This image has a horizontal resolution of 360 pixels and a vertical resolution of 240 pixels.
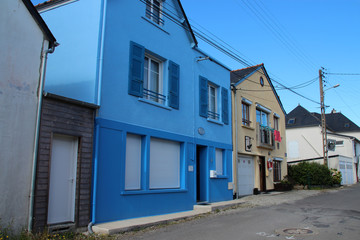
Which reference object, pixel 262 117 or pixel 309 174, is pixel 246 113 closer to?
pixel 262 117

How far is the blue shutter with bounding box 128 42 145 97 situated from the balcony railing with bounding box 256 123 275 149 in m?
10.4

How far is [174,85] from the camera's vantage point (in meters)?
11.5

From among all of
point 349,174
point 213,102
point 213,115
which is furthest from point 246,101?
point 349,174

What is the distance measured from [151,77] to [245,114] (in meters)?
8.41

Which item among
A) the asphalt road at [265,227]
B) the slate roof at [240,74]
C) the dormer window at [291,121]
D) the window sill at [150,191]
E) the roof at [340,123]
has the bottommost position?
the asphalt road at [265,227]

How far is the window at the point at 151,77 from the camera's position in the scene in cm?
975

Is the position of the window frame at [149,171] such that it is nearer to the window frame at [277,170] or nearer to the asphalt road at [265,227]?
the asphalt road at [265,227]

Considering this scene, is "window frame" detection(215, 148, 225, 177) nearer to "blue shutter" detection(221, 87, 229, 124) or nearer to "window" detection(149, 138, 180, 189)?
"blue shutter" detection(221, 87, 229, 124)

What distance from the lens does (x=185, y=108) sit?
12.0 m

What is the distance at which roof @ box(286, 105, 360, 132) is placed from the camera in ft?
125

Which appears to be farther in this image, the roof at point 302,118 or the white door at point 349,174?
the roof at point 302,118

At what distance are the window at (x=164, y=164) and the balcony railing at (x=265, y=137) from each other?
8.19m

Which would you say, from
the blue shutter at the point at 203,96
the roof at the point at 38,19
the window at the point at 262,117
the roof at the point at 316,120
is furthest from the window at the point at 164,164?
the roof at the point at 316,120

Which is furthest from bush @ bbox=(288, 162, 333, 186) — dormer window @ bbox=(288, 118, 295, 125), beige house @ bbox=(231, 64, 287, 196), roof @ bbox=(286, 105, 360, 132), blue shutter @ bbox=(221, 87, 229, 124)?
dormer window @ bbox=(288, 118, 295, 125)
